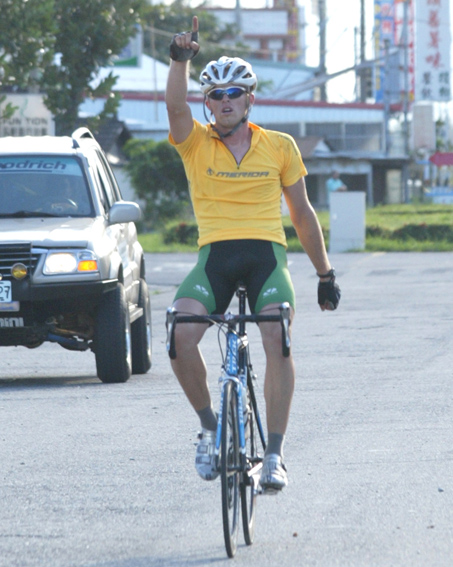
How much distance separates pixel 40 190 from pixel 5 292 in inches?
51.8

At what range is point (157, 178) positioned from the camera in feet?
138

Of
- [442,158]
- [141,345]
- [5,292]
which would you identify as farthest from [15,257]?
[442,158]

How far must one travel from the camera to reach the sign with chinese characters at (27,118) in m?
20.4

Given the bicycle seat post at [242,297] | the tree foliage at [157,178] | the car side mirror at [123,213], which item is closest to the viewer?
the bicycle seat post at [242,297]

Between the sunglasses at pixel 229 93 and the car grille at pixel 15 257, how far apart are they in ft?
14.5

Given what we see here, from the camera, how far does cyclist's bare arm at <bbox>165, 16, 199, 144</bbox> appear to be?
5391 mm

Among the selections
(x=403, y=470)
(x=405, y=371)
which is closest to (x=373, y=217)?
(x=405, y=371)

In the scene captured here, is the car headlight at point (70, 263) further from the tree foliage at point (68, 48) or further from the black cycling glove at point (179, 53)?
the tree foliage at point (68, 48)

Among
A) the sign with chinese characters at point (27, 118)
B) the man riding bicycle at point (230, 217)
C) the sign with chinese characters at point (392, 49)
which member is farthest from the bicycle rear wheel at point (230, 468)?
the sign with chinese characters at point (392, 49)

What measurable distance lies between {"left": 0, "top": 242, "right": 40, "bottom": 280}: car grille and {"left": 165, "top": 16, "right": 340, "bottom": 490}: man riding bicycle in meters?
4.31

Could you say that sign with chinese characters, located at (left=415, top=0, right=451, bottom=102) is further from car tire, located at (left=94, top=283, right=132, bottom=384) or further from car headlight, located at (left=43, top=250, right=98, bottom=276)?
car headlight, located at (left=43, top=250, right=98, bottom=276)

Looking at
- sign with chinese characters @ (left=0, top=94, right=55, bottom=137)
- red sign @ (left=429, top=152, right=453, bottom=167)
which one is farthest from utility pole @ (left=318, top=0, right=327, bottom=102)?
sign with chinese characters @ (left=0, top=94, right=55, bottom=137)

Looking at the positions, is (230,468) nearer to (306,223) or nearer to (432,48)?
(306,223)

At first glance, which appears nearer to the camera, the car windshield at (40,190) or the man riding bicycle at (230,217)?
the man riding bicycle at (230,217)
